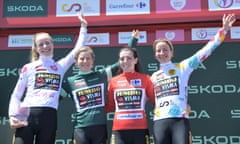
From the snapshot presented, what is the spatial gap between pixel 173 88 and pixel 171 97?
0.27ft

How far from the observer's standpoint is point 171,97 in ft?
10.9

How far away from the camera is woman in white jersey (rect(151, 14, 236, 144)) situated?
10.6 ft

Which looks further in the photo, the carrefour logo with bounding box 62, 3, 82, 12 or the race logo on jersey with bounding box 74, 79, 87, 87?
the carrefour logo with bounding box 62, 3, 82, 12

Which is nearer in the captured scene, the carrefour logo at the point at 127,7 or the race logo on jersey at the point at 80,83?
the race logo on jersey at the point at 80,83

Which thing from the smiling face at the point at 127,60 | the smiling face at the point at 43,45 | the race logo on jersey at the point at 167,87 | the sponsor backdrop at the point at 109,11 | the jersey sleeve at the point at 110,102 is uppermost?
the sponsor backdrop at the point at 109,11

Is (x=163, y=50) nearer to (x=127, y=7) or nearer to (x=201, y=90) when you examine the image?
(x=201, y=90)

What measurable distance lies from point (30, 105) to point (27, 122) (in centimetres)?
15

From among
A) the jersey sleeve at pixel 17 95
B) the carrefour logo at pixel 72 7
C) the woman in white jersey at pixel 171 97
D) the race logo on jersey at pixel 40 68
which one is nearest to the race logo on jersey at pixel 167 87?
the woman in white jersey at pixel 171 97

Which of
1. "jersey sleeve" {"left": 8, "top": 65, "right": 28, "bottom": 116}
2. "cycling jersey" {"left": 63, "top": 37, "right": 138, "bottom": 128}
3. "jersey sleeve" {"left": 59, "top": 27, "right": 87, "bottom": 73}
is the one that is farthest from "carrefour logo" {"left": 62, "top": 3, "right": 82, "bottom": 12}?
"jersey sleeve" {"left": 8, "top": 65, "right": 28, "bottom": 116}

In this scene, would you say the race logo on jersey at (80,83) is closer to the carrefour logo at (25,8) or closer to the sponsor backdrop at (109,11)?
the sponsor backdrop at (109,11)

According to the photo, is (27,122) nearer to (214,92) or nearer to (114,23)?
(114,23)

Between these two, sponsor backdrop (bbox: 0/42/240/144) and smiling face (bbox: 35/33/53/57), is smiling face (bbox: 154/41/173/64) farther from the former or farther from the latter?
sponsor backdrop (bbox: 0/42/240/144)

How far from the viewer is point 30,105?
3258 mm

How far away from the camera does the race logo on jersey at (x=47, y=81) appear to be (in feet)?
10.9
